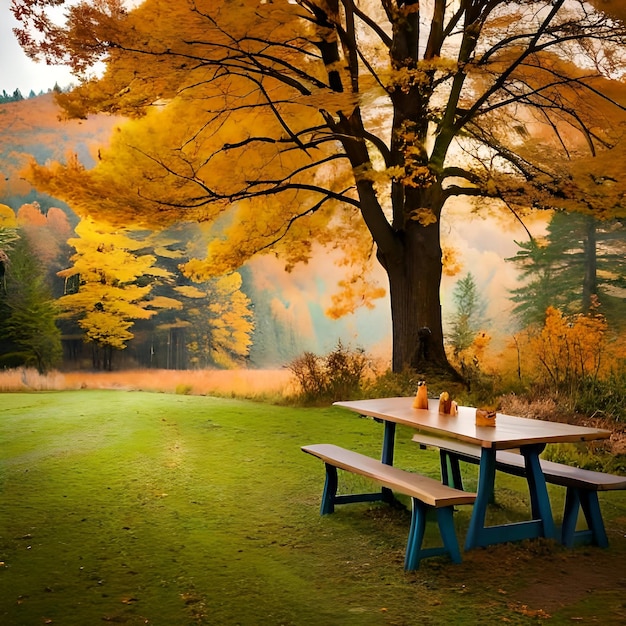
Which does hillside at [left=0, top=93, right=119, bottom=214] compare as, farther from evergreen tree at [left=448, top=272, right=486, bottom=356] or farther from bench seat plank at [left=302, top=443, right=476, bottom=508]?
bench seat plank at [left=302, top=443, right=476, bottom=508]

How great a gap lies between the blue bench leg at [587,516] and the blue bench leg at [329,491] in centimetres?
133

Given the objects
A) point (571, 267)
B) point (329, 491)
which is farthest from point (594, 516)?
point (571, 267)

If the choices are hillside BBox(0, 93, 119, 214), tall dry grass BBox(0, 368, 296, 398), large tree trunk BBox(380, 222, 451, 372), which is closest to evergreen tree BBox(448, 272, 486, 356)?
large tree trunk BBox(380, 222, 451, 372)

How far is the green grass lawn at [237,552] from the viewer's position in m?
2.88

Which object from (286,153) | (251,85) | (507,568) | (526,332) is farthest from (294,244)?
(507,568)

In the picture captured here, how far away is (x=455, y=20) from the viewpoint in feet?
29.0

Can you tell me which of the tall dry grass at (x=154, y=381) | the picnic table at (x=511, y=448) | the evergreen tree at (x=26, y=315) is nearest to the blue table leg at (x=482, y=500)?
the picnic table at (x=511, y=448)

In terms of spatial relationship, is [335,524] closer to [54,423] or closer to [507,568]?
[507,568]

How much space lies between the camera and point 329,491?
14.0 ft

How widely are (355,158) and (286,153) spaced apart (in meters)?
1.03

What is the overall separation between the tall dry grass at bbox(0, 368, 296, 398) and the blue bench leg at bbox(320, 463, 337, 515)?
6042 mm

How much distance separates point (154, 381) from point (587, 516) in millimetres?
9621

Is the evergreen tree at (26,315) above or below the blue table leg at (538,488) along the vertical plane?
above

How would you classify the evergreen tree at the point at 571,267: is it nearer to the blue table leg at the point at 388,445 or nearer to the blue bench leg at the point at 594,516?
the blue table leg at the point at 388,445
